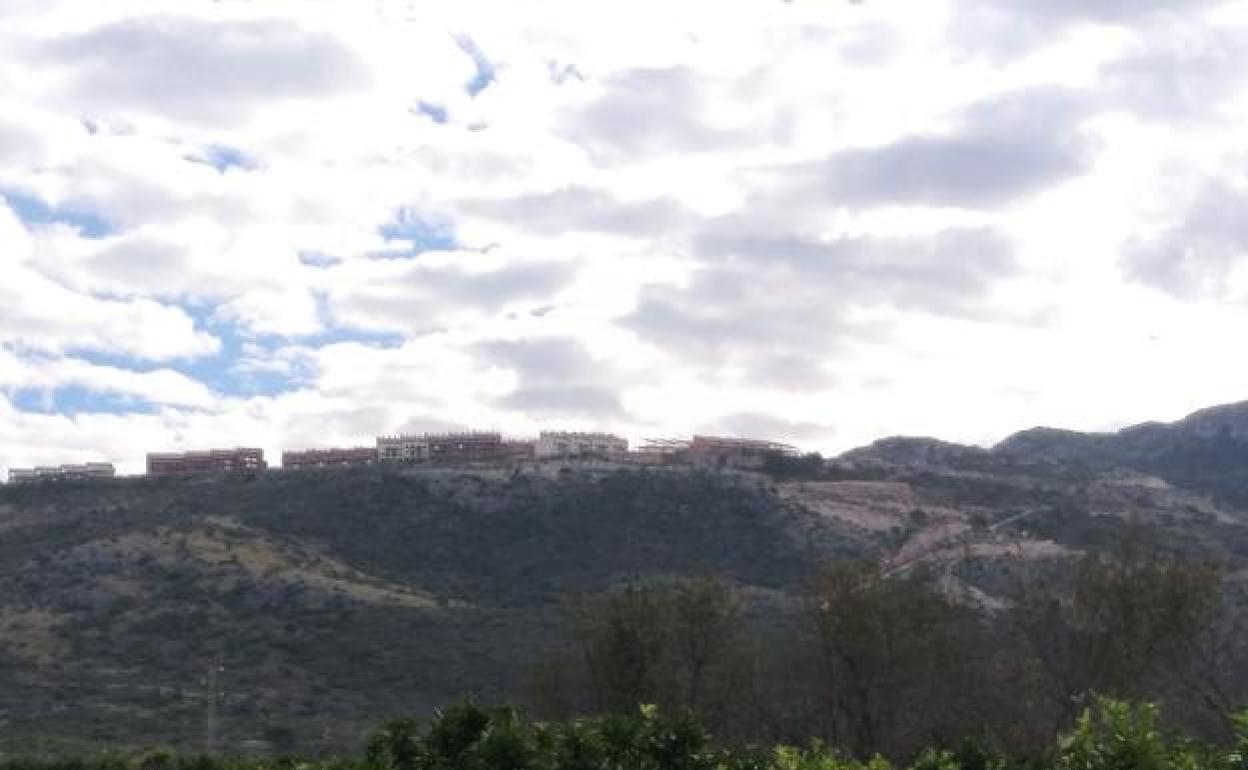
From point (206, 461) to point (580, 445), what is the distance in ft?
88.1

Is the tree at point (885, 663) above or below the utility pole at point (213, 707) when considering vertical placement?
above

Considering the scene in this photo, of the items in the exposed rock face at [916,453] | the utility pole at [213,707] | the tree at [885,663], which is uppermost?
the exposed rock face at [916,453]

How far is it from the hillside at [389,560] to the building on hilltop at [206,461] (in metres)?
12.8

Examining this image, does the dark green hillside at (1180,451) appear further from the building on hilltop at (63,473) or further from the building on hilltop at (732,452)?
the building on hilltop at (63,473)

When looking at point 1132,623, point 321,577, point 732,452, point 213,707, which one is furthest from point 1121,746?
point 732,452

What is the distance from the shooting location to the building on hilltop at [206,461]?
112 m

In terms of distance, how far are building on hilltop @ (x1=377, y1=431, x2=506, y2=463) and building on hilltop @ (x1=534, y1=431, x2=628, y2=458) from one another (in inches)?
123

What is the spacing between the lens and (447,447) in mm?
115375

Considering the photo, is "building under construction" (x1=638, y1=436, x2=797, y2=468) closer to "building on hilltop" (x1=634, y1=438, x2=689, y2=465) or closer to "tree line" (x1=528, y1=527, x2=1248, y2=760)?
"building on hilltop" (x1=634, y1=438, x2=689, y2=465)

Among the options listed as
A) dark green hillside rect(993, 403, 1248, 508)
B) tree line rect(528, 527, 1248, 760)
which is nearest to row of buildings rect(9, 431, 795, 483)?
dark green hillside rect(993, 403, 1248, 508)

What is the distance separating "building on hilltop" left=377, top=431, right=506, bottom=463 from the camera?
110794mm

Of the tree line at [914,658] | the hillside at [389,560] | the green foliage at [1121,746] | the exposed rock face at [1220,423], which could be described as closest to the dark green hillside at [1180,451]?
the exposed rock face at [1220,423]

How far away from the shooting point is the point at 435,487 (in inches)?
3492

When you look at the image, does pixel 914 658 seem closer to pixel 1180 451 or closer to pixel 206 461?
pixel 206 461
